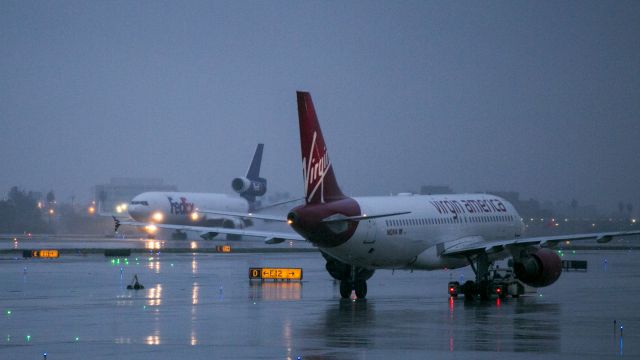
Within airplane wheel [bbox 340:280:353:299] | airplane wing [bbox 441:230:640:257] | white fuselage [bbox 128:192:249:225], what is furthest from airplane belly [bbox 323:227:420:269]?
white fuselage [bbox 128:192:249:225]

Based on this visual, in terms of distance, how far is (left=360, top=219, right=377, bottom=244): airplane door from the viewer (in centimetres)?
4241

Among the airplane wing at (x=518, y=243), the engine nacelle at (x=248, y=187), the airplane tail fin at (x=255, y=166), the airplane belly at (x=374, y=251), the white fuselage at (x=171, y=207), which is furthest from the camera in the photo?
the airplane tail fin at (x=255, y=166)

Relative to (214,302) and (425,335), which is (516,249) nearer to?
(214,302)

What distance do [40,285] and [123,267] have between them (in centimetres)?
1595

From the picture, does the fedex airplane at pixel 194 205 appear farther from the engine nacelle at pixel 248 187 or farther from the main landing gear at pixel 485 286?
the main landing gear at pixel 485 286

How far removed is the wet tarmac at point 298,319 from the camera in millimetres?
26828

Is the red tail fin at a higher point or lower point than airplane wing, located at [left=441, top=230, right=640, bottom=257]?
higher

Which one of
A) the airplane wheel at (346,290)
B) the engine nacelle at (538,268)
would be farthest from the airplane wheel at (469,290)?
the airplane wheel at (346,290)

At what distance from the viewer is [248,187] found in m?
137

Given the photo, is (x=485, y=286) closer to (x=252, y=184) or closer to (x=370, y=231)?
(x=370, y=231)

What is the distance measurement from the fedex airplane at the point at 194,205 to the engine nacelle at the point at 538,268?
75.1 m

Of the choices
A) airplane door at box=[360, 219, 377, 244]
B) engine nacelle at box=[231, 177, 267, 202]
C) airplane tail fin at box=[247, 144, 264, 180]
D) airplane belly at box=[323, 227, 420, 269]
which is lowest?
airplane belly at box=[323, 227, 420, 269]

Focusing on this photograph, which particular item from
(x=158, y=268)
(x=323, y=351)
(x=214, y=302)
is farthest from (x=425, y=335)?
(x=158, y=268)

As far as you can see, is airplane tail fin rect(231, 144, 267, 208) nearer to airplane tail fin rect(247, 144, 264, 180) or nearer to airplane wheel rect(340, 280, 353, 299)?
airplane tail fin rect(247, 144, 264, 180)
